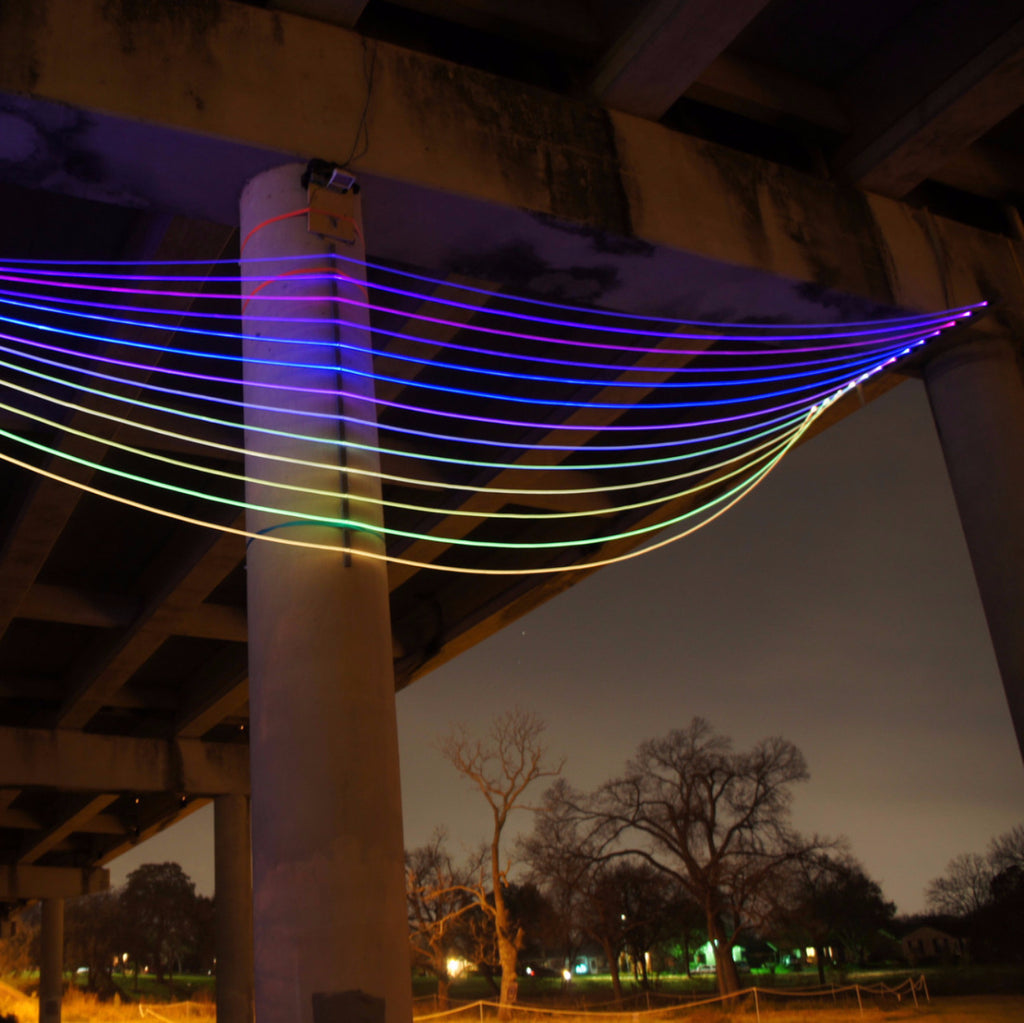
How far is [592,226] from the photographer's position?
283 inches

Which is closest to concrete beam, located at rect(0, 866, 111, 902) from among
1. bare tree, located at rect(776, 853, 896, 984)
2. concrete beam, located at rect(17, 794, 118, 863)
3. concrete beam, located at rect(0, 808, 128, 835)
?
concrete beam, located at rect(17, 794, 118, 863)

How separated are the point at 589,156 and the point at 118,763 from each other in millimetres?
17440

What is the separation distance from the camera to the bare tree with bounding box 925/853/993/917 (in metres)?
68.0

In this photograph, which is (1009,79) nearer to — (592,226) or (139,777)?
(592,226)

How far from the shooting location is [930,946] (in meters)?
78.4

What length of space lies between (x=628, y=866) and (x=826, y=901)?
17.4 meters

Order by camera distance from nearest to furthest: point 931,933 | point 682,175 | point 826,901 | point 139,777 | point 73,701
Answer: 1. point 682,175
2. point 73,701
3. point 139,777
4. point 826,901
5. point 931,933

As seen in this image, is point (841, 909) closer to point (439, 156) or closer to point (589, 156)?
point (589, 156)

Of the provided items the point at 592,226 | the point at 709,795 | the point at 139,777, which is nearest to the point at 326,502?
the point at 592,226

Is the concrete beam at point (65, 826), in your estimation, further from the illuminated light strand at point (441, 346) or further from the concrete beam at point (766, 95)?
the concrete beam at point (766, 95)

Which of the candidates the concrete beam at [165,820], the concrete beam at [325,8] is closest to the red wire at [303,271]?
the concrete beam at [325,8]

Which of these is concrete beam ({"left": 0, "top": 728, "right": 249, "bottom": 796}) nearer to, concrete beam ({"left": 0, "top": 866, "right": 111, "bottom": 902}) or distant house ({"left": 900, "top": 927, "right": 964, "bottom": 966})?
concrete beam ({"left": 0, "top": 866, "right": 111, "bottom": 902})

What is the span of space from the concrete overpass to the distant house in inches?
2767

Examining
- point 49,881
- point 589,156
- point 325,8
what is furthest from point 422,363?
point 49,881
